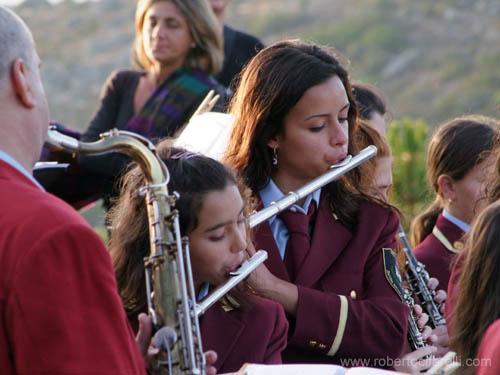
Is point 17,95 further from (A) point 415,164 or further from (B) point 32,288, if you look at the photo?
(A) point 415,164

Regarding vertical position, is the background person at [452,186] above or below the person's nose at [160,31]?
below

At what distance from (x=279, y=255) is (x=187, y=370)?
1154 millimetres

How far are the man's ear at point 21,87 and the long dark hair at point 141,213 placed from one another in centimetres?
97

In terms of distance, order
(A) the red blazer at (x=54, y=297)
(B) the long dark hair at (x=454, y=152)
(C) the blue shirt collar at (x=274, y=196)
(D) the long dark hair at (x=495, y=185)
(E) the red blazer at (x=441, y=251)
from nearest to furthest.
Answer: (A) the red blazer at (x=54, y=297)
(C) the blue shirt collar at (x=274, y=196)
(D) the long dark hair at (x=495, y=185)
(E) the red blazer at (x=441, y=251)
(B) the long dark hair at (x=454, y=152)

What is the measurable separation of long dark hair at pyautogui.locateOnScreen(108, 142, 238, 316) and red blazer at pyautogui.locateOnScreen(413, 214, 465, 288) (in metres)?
1.68

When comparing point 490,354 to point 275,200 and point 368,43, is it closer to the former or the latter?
point 275,200

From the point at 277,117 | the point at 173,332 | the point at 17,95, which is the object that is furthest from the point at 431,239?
the point at 17,95

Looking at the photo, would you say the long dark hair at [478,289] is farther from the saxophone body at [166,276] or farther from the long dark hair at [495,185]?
the long dark hair at [495,185]

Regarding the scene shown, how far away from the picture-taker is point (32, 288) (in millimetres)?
2236

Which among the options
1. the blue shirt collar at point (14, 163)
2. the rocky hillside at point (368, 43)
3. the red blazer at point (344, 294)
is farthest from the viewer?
the rocky hillside at point (368, 43)

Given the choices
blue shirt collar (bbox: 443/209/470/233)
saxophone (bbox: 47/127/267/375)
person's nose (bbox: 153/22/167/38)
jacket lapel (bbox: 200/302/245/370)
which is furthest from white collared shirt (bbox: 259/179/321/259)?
person's nose (bbox: 153/22/167/38)

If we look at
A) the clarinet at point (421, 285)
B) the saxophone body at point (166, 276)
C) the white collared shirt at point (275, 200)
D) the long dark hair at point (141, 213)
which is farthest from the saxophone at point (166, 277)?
the clarinet at point (421, 285)

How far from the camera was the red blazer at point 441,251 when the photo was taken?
4.98 metres

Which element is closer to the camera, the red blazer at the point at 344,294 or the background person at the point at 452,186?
the red blazer at the point at 344,294
